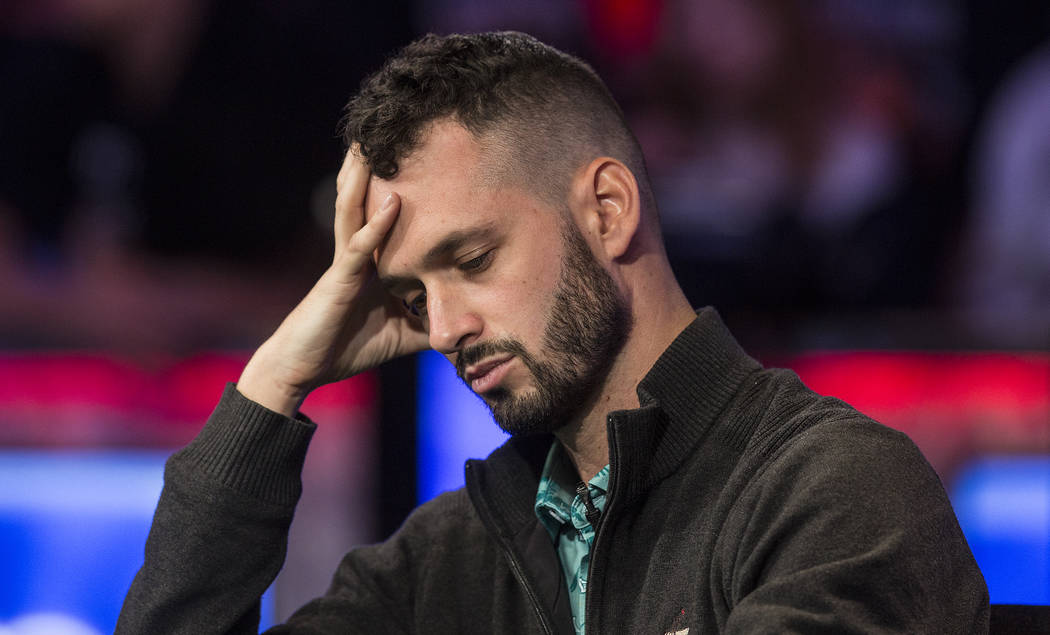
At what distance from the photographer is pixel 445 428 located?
297 centimetres

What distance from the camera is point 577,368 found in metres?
1.68

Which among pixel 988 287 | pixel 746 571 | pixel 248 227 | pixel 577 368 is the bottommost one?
pixel 746 571

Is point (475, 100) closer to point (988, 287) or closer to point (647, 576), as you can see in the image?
point (647, 576)

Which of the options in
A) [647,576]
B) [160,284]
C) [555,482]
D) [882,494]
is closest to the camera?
[882,494]

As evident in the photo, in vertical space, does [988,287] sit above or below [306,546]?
above

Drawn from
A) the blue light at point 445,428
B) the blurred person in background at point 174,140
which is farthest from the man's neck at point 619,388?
the blurred person in background at point 174,140

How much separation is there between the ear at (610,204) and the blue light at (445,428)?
1.26m

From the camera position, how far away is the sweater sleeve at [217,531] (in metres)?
1.69

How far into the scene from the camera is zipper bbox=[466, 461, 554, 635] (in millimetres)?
1680

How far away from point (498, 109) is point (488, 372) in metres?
0.41

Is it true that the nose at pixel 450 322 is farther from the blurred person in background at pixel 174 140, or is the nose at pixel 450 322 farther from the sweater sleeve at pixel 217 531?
the blurred person in background at pixel 174 140

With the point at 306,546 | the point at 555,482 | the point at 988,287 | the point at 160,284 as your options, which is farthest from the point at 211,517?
the point at 988,287

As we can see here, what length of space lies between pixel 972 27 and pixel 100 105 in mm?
2961

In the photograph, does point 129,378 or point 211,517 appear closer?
point 211,517
